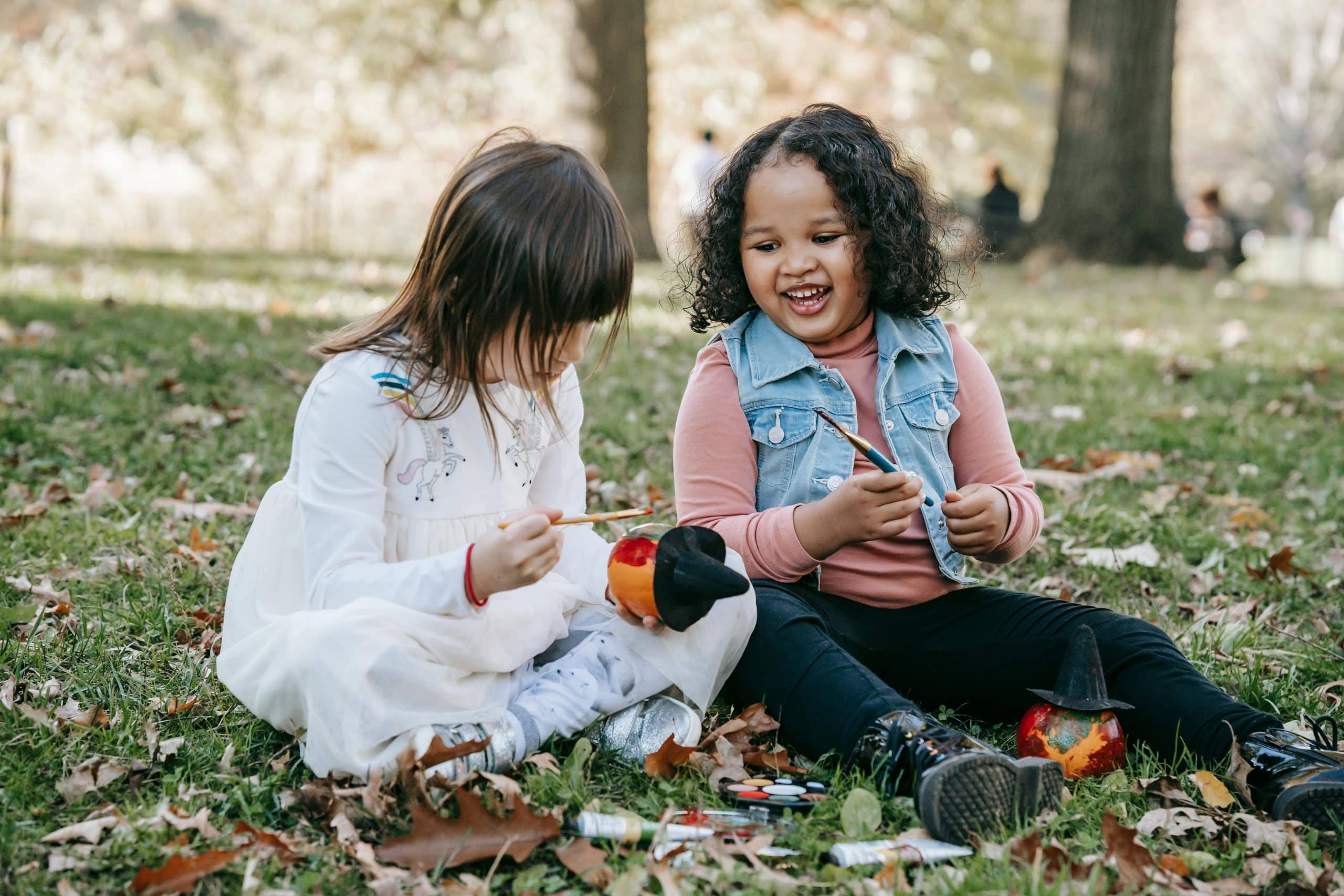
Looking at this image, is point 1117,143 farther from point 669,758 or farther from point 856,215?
point 669,758

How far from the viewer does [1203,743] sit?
2.34m

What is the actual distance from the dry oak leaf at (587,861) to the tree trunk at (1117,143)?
11.7m

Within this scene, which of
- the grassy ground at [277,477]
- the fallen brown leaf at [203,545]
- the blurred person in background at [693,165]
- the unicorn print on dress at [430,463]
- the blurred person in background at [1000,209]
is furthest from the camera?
the blurred person in background at [1000,209]

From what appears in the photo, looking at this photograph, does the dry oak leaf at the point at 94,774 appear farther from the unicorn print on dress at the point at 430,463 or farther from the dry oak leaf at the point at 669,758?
the dry oak leaf at the point at 669,758

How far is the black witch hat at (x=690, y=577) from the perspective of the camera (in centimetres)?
222

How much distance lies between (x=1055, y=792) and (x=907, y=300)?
109cm

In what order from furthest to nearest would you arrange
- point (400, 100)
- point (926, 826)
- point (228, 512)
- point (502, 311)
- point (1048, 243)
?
1. point (400, 100)
2. point (1048, 243)
3. point (228, 512)
4. point (502, 311)
5. point (926, 826)

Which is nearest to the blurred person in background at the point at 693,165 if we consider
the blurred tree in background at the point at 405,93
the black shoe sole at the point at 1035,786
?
the blurred tree in background at the point at 405,93

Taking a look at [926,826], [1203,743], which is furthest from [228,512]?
[1203,743]

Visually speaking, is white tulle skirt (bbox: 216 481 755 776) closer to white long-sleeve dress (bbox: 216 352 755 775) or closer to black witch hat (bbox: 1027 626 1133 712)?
white long-sleeve dress (bbox: 216 352 755 775)

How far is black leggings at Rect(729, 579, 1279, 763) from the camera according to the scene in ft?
7.61

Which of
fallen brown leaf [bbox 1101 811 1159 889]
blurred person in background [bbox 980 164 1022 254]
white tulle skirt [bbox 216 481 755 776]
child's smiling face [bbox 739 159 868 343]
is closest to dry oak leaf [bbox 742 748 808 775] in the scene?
white tulle skirt [bbox 216 481 755 776]

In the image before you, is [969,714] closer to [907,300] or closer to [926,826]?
[926,826]

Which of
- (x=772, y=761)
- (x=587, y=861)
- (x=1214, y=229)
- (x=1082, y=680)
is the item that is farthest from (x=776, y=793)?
(x=1214, y=229)
